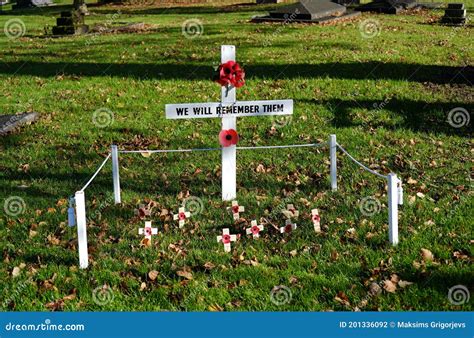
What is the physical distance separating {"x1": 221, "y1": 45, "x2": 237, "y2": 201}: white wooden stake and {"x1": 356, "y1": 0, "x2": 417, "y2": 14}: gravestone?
22.6m

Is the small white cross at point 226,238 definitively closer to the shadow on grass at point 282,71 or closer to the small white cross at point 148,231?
the small white cross at point 148,231

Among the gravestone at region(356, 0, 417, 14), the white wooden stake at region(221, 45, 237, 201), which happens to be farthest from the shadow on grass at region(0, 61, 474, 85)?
the gravestone at region(356, 0, 417, 14)

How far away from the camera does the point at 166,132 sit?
35.6ft

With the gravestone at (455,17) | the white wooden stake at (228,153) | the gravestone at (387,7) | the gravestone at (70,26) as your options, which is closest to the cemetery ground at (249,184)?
the white wooden stake at (228,153)

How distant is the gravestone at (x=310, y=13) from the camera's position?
2411 cm

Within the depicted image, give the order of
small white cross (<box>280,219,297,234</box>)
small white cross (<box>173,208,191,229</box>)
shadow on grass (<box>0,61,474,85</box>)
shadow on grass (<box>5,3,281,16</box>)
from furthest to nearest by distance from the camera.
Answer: shadow on grass (<box>5,3,281,16</box>)
shadow on grass (<box>0,61,474,85</box>)
small white cross (<box>173,208,191,229</box>)
small white cross (<box>280,219,297,234</box>)

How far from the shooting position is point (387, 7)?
28.4 meters

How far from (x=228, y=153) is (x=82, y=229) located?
2358 millimetres

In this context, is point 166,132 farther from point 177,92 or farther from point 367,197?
point 367,197

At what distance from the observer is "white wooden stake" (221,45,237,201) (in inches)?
291

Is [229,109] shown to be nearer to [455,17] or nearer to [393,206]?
[393,206]

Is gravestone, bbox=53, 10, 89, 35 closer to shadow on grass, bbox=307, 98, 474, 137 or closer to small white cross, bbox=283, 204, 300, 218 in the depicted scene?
shadow on grass, bbox=307, 98, 474, 137

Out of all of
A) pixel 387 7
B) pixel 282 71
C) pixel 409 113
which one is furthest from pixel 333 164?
pixel 387 7

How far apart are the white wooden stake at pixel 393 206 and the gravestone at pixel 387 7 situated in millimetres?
23772
